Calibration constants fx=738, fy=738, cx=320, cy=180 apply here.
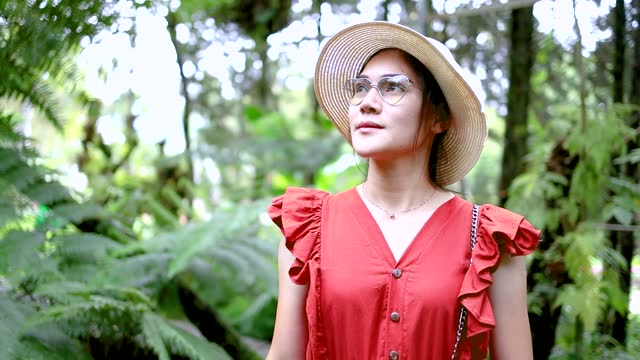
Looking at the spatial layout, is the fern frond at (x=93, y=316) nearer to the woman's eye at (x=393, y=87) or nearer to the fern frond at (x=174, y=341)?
the fern frond at (x=174, y=341)

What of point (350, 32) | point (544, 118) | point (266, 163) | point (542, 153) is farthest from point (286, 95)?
point (350, 32)

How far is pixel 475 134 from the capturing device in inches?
83.7

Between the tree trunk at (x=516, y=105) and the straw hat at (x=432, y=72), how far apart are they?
2486mm

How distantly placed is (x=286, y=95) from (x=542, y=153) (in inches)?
387

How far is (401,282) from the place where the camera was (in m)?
1.86

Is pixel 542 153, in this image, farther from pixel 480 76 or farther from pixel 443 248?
pixel 480 76

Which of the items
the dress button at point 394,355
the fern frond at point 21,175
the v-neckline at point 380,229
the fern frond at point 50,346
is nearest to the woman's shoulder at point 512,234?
the v-neckline at point 380,229

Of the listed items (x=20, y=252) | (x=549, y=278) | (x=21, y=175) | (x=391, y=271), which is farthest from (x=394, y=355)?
(x=21, y=175)

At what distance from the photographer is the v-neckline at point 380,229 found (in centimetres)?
190

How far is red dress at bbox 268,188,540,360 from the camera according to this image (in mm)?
1831

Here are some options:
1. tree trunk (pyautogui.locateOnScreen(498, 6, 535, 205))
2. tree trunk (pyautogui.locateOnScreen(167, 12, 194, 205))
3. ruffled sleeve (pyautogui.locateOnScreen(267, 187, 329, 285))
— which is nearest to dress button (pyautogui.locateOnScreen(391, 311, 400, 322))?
ruffled sleeve (pyautogui.locateOnScreen(267, 187, 329, 285))

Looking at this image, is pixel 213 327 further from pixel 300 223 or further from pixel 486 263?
pixel 486 263

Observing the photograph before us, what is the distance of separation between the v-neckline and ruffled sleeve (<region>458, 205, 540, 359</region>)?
4.6 inches

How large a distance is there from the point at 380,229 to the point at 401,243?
7cm
